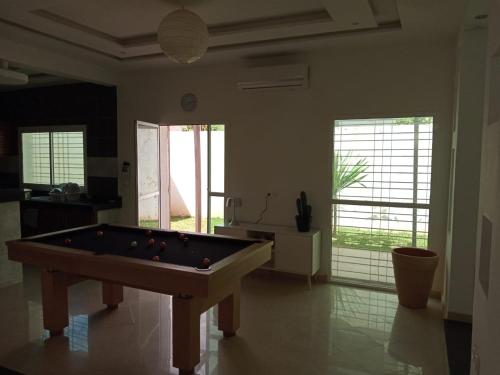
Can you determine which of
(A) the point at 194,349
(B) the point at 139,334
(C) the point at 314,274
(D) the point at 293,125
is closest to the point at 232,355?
(A) the point at 194,349

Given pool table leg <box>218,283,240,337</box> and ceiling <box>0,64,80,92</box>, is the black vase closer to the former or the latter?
pool table leg <box>218,283,240,337</box>

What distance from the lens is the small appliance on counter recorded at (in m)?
5.58

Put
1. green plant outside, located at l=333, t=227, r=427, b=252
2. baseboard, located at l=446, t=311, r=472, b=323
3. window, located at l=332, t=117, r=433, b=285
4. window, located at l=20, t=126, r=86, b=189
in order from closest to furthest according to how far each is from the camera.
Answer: baseboard, located at l=446, t=311, r=472, b=323, window, located at l=332, t=117, r=433, b=285, green plant outside, located at l=333, t=227, r=427, b=252, window, located at l=20, t=126, r=86, b=189

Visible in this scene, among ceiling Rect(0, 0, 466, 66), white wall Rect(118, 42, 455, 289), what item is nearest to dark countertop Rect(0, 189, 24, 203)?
white wall Rect(118, 42, 455, 289)

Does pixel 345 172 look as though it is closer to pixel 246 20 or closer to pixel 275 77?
pixel 275 77

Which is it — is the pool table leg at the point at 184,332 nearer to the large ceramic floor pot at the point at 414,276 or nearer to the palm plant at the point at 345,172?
the large ceramic floor pot at the point at 414,276

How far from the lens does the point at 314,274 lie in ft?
14.8

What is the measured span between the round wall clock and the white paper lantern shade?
7.59ft

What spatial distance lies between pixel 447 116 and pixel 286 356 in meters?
2.84

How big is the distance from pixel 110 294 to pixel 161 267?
61.4 inches

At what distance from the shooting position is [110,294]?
142 inches

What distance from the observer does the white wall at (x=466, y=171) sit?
10.2ft

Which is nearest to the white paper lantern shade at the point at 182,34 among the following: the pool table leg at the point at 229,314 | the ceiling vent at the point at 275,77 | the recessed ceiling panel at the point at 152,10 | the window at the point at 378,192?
the recessed ceiling panel at the point at 152,10

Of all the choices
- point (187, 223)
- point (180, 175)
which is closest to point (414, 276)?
point (187, 223)
